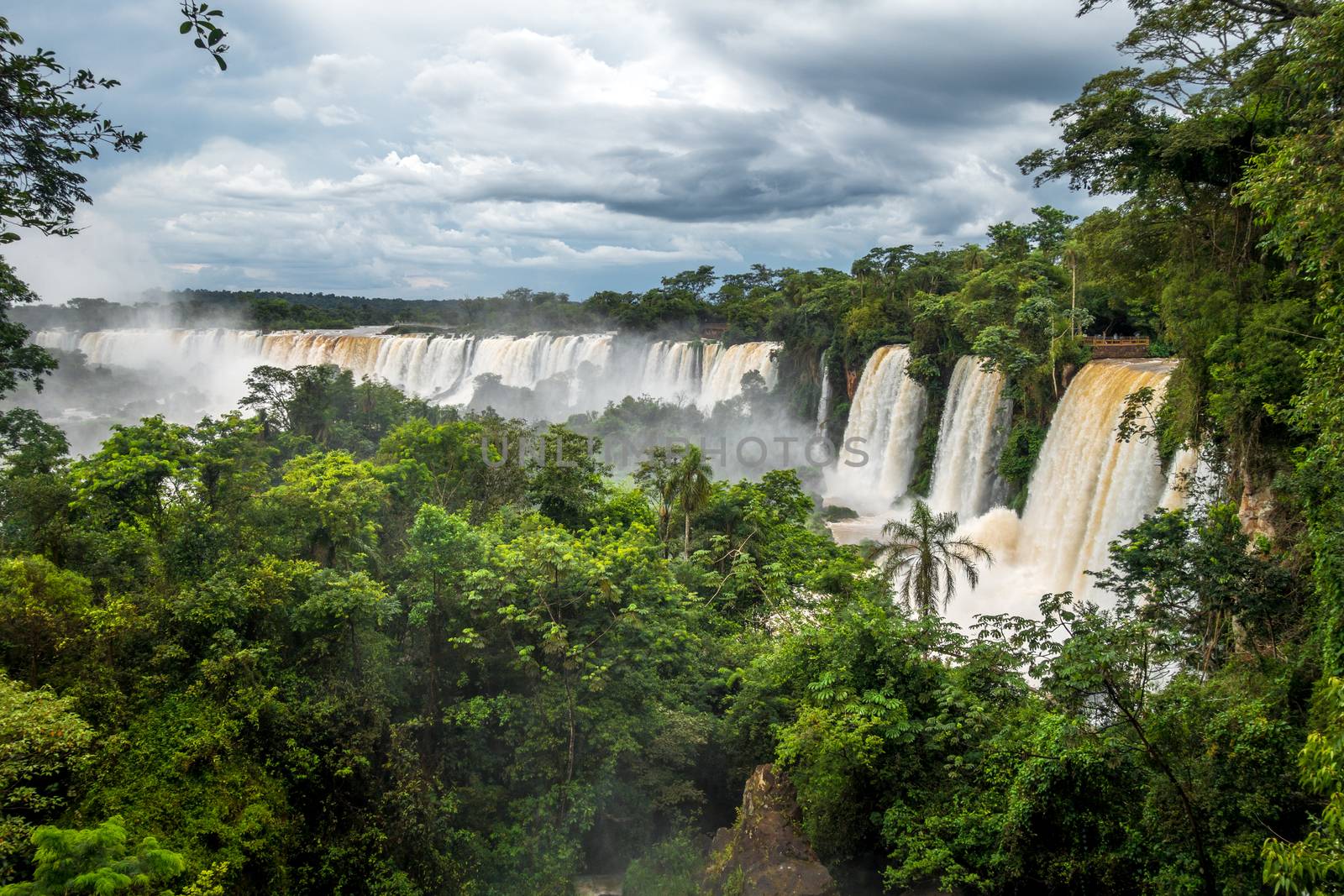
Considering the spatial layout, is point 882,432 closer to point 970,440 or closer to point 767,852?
point 970,440

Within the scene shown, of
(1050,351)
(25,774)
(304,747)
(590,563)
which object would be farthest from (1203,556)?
(1050,351)

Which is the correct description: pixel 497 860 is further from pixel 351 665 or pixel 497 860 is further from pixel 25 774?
pixel 25 774

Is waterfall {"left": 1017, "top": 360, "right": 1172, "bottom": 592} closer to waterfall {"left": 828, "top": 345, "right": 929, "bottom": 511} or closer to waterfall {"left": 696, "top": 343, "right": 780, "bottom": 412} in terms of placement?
waterfall {"left": 828, "top": 345, "right": 929, "bottom": 511}

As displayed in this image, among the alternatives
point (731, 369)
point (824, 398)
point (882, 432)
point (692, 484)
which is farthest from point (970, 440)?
point (731, 369)

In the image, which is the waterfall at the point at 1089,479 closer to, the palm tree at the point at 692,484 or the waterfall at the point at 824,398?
the palm tree at the point at 692,484

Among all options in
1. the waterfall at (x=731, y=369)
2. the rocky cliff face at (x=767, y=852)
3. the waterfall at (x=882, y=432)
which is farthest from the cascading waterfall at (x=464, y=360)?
the rocky cliff face at (x=767, y=852)
